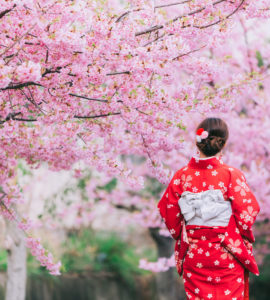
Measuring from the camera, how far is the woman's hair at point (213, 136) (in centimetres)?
302

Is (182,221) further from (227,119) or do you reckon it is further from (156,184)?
(156,184)

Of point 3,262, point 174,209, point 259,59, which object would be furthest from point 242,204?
point 259,59

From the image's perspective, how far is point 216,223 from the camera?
302 centimetres

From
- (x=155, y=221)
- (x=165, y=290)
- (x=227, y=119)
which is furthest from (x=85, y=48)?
(x=165, y=290)

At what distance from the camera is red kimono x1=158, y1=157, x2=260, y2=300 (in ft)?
9.82

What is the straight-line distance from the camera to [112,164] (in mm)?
3576

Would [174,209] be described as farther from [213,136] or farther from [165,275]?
[165,275]

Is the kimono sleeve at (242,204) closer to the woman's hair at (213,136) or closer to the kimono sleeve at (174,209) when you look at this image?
the woman's hair at (213,136)

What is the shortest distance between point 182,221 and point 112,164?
2.27ft

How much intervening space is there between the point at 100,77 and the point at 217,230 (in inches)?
44.2

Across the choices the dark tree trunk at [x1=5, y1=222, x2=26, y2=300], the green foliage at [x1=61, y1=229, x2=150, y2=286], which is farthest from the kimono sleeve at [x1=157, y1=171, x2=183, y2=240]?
the green foliage at [x1=61, y1=229, x2=150, y2=286]

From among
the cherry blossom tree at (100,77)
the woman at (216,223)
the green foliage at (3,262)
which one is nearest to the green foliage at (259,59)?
the cherry blossom tree at (100,77)

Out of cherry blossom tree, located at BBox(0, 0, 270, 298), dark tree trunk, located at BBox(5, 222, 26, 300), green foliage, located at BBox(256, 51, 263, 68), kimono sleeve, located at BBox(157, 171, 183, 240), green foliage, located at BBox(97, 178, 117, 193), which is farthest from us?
green foliage, located at BBox(97, 178, 117, 193)

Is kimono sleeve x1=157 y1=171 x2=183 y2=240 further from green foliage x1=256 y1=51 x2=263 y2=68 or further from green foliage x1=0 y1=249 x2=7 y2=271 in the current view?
green foliage x1=256 y1=51 x2=263 y2=68
